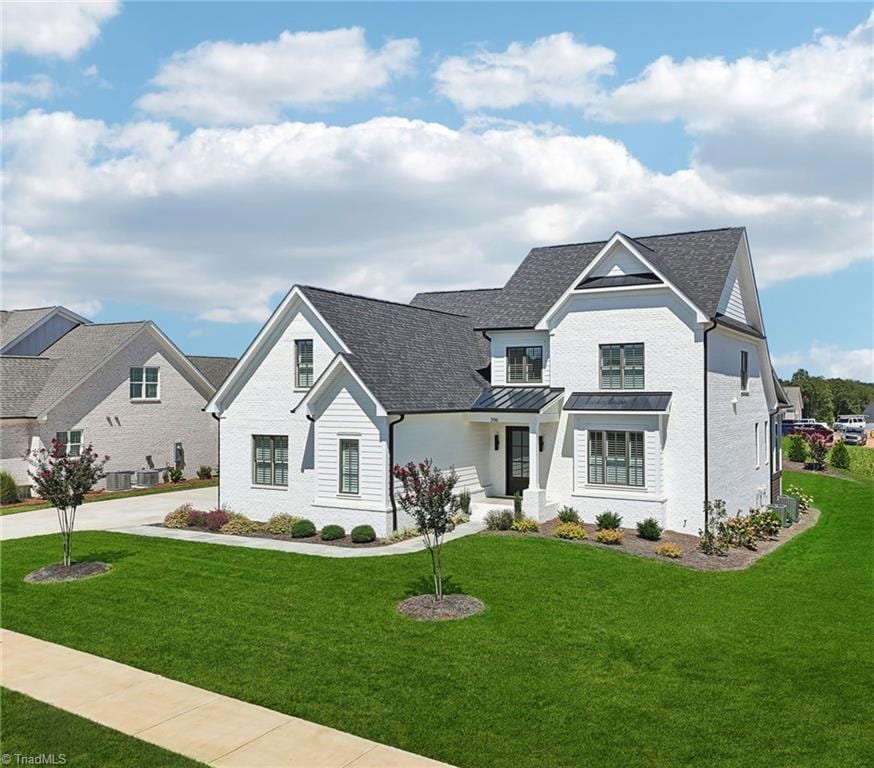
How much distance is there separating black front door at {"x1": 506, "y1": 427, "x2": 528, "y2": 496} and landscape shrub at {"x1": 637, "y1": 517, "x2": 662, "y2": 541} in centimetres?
585

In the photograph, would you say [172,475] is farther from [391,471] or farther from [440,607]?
[440,607]

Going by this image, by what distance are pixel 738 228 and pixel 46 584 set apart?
24.0m

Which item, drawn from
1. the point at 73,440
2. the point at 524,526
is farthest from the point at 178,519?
the point at 73,440

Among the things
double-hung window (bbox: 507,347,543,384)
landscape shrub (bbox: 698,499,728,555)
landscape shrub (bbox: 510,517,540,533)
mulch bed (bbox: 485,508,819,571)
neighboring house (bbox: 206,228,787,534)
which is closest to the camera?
mulch bed (bbox: 485,508,819,571)

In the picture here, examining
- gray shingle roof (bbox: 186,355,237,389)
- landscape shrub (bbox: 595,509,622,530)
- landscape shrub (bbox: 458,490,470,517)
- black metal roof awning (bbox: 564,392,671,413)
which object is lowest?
→ landscape shrub (bbox: 595,509,622,530)

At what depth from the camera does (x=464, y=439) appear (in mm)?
25359

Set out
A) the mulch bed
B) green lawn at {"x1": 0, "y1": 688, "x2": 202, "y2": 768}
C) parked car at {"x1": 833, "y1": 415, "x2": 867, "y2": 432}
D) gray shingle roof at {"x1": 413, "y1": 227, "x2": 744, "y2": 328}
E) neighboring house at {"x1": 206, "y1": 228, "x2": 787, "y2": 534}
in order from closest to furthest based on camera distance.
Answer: green lawn at {"x1": 0, "y1": 688, "x2": 202, "y2": 768}, the mulch bed, neighboring house at {"x1": 206, "y1": 228, "x2": 787, "y2": 534}, gray shingle roof at {"x1": 413, "y1": 227, "x2": 744, "y2": 328}, parked car at {"x1": 833, "y1": 415, "x2": 867, "y2": 432}

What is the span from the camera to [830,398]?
110188mm

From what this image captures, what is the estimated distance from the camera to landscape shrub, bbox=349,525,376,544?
820 inches

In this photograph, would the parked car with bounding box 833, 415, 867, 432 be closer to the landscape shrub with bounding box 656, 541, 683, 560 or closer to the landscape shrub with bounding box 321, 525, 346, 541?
the landscape shrub with bounding box 656, 541, 683, 560

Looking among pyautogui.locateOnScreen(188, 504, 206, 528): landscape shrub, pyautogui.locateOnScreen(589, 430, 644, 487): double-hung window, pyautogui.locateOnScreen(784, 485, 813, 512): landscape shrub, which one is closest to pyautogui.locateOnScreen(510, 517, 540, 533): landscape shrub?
pyautogui.locateOnScreen(589, 430, 644, 487): double-hung window

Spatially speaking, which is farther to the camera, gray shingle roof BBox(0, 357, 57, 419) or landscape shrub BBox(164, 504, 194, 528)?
gray shingle roof BBox(0, 357, 57, 419)

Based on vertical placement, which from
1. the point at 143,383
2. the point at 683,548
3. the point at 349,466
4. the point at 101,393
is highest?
the point at 143,383

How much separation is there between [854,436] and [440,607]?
2876 inches
